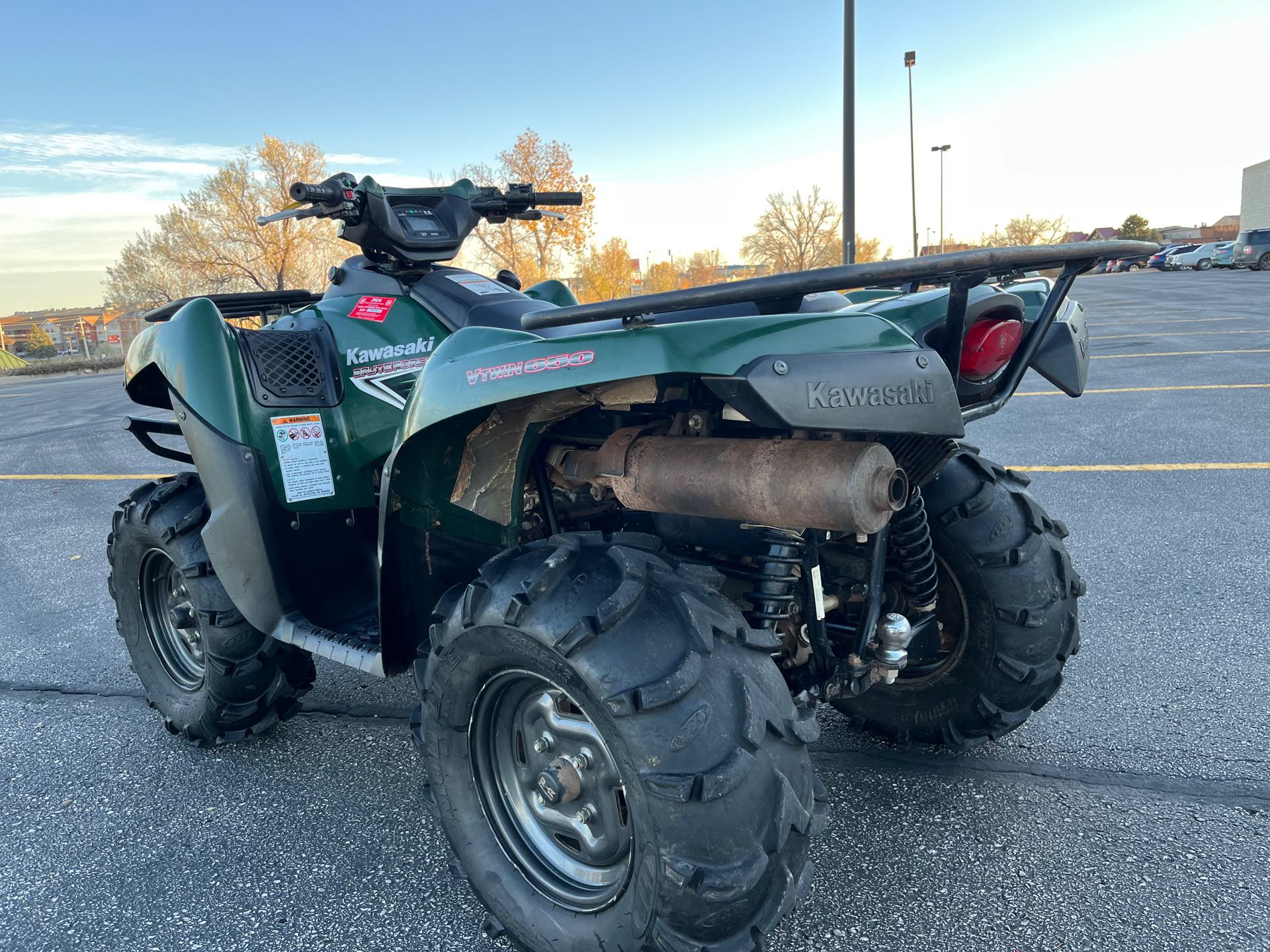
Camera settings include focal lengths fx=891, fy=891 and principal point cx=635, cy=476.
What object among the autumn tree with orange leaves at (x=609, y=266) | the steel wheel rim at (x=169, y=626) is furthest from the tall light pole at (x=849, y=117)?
the autumn tree with orange leaves at (x=609, y=266)

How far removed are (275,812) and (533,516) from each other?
1305 mm

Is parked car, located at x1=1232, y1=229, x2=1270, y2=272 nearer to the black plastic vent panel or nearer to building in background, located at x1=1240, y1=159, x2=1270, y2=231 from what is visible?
building in background, located at x1=1240, y1=159, x2=1270, y2=231

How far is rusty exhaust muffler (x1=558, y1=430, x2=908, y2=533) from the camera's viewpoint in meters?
1.73

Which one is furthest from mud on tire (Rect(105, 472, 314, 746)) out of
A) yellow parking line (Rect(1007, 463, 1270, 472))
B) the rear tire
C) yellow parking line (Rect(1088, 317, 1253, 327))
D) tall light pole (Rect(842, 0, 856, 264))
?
yellow parking line (Rect(1088, 317, 1253, 327))

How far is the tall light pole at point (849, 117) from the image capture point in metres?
12.1

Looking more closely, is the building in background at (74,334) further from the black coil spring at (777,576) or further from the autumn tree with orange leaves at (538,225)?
the black coil spring at (777,576)

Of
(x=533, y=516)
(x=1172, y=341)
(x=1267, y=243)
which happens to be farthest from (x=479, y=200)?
(x=1267, y=243)

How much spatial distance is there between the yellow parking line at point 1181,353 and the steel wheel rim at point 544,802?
1168cm

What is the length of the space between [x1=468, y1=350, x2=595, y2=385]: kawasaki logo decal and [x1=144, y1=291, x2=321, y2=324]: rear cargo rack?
1833 millimetres

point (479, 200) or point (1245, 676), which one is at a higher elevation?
point (479, 200)

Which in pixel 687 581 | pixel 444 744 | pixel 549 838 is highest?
pixel 687 581

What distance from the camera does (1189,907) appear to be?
2.14 metres

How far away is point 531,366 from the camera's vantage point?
1.85 metres

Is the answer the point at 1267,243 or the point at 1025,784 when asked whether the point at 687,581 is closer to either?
the point at 1025,784
